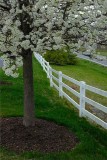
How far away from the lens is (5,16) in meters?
8.47

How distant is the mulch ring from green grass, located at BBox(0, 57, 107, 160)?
0.24 m

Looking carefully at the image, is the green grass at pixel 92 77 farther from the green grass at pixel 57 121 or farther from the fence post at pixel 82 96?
the fence post at pixel 82 96

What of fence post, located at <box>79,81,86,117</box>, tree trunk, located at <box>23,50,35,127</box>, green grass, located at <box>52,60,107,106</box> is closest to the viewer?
tree trunk, located at <box>23,50,35,127</box>

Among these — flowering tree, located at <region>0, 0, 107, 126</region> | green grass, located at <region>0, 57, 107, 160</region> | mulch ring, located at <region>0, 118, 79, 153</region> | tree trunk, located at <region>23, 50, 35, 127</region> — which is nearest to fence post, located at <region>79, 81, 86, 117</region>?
green grass, located at <region>0, 57, 107, 160</region>

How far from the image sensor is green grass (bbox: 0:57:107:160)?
7668 mm

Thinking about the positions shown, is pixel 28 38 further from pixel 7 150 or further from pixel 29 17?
pixel 7 150

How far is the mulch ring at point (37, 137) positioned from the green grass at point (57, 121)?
0.24m

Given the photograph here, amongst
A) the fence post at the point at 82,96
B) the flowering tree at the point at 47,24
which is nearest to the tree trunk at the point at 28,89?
the flowering tree at the point at 47,24

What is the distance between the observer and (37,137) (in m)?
8.82

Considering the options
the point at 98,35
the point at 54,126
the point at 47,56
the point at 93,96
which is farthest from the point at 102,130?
the point at 47,56

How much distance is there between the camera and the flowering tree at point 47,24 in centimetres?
748

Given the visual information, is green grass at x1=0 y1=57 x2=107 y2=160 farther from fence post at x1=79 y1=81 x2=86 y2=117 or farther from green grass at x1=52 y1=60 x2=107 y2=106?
green grass at x1=52 y1=60 x2=107 y2=106

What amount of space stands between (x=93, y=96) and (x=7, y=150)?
9555mm

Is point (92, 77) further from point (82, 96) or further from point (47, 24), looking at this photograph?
point (47, 24)
